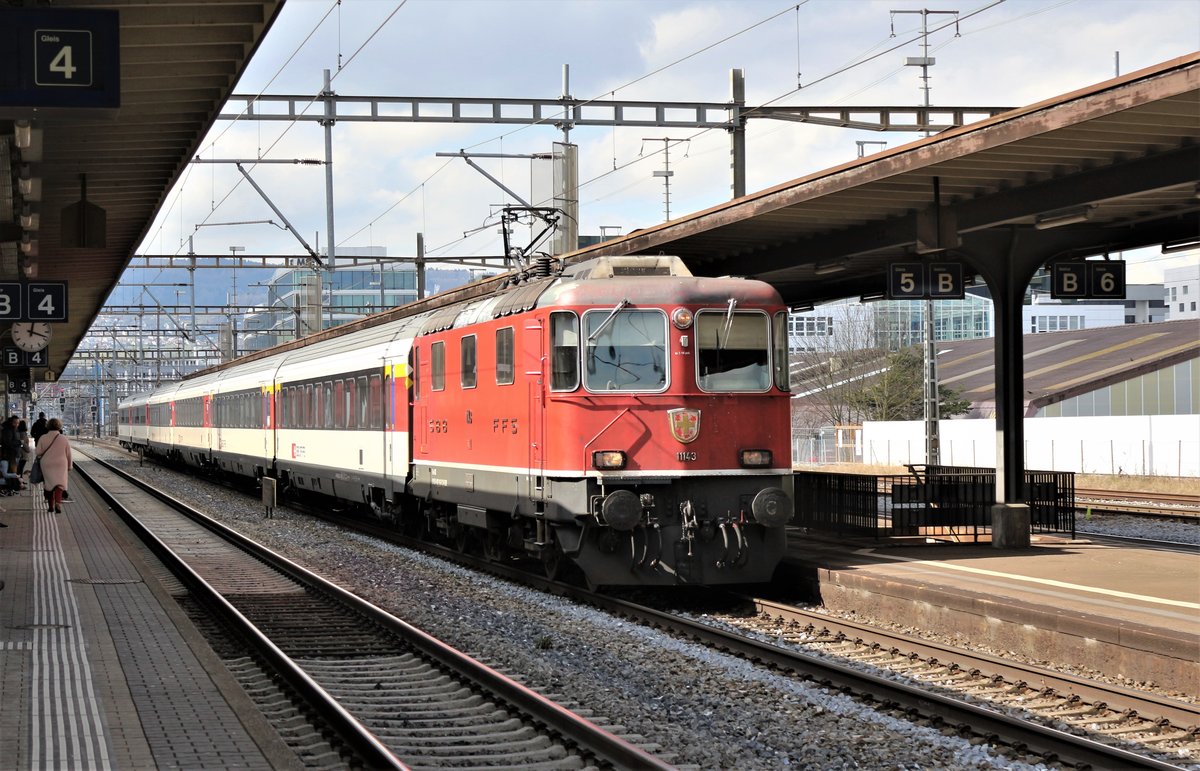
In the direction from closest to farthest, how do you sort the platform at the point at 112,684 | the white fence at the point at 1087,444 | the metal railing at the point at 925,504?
the platform at the point at 112,684, the metal railing at the point at 925,504, the white fence at the point at 1087,444

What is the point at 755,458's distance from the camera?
13.7 m

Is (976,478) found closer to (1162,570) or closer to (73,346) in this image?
(1162,570)

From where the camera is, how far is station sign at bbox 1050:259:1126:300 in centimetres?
1716

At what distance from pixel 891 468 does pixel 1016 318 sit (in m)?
27.1

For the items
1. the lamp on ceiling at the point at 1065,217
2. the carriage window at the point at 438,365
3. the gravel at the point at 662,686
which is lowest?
the gravel at the point at 662,686

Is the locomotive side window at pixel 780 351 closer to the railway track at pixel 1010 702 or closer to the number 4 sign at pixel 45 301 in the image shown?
the railway track at pixel 1010 702

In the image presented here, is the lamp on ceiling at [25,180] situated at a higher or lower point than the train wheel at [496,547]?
higher

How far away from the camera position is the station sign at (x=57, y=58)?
25.5 ft

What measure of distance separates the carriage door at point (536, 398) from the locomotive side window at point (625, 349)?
0.50 meters

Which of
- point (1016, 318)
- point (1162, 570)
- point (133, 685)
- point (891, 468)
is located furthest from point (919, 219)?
→ point (891, 468)

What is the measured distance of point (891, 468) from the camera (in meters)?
43.6

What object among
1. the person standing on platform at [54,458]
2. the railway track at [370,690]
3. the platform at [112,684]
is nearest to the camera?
the platform at [112,684]

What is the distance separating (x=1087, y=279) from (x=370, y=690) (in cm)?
1128

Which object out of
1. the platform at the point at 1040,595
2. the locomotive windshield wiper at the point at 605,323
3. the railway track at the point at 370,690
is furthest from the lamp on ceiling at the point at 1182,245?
the railway track at the point at 370,690
